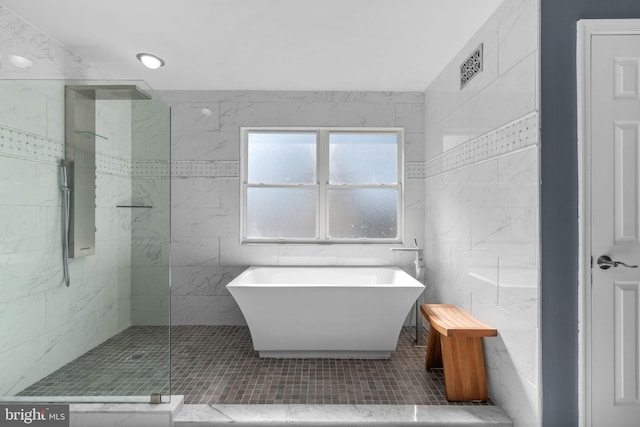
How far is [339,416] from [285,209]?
234 cm

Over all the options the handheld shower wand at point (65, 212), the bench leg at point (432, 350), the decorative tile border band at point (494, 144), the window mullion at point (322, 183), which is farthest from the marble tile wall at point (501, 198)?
the handheld shower wand at point (65, 212)

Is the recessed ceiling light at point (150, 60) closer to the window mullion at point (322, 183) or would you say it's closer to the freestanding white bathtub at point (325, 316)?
the window mullion at point (322, 183)

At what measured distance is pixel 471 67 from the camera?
273 cm

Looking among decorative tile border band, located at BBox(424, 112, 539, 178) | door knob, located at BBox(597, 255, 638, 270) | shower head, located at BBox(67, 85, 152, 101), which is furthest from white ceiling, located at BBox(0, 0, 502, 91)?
door knob, located at BBox(597, 255, 638, 270)

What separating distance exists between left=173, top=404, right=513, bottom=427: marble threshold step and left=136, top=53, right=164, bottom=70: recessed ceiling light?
8.72 ft

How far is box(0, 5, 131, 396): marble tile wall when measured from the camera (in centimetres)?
214

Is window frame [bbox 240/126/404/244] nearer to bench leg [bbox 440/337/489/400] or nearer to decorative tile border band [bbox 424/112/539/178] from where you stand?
decorative tile border band [bbox 424/112/539/178]

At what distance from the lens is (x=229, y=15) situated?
246cm

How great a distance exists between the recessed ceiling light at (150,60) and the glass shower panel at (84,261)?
0.91 metres

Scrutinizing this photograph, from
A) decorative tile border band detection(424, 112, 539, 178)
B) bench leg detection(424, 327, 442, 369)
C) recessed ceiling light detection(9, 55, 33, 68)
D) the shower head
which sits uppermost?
recessed ceiling light detection(9, 55, 33, 68)

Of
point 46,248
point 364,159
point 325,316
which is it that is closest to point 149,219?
point 46,248

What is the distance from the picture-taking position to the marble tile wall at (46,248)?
2.14 meters

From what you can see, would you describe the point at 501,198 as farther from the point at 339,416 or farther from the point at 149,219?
the point at 149,219

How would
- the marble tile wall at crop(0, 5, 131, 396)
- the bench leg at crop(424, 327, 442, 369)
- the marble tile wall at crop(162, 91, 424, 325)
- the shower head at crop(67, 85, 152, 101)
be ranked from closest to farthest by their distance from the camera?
1. the marble tile wall at crop(0, 5, 131, 396)
2. the shower head at crop(67, 85, 152, 101)
3. the bench leg at crop(424, 327, 442, 369)
4. the marble tile wall at crop(162, 91, 424, 325)
